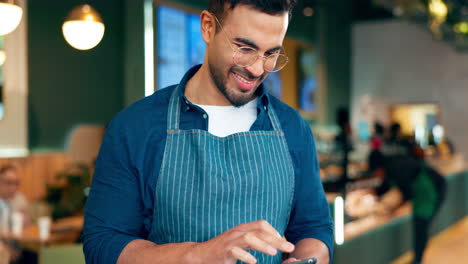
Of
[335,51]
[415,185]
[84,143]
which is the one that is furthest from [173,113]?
[335,51]

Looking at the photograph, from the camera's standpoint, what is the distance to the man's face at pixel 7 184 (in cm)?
403

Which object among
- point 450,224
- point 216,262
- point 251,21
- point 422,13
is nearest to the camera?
point 216,262

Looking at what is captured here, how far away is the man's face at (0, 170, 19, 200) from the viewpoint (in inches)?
159

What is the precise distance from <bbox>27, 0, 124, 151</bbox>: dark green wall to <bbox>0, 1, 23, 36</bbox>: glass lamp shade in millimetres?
3386

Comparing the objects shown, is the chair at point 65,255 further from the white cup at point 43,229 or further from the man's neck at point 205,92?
the man's neck at point 205,92

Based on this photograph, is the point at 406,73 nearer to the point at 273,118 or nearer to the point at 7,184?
the point at 7,184

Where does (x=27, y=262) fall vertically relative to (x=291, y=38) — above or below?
below

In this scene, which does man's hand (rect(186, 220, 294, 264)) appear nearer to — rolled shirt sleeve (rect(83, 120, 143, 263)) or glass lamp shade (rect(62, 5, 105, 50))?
rolled shirt sleeve (rect(83, 120, 143, 263))

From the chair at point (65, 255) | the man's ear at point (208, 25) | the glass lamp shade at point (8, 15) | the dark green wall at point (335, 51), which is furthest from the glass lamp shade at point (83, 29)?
the dark green wall at point (335, 51)

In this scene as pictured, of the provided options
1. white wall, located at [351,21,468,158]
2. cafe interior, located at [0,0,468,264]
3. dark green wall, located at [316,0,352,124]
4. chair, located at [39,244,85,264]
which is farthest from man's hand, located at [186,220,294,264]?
white wall, located at [351,21,468,158]

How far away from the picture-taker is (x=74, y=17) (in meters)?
1.97

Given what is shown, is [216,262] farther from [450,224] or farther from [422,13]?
[450,224]

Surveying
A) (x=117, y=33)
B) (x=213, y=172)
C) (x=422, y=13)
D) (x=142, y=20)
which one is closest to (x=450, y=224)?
(x=422, y=13)

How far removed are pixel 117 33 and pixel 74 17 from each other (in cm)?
410
